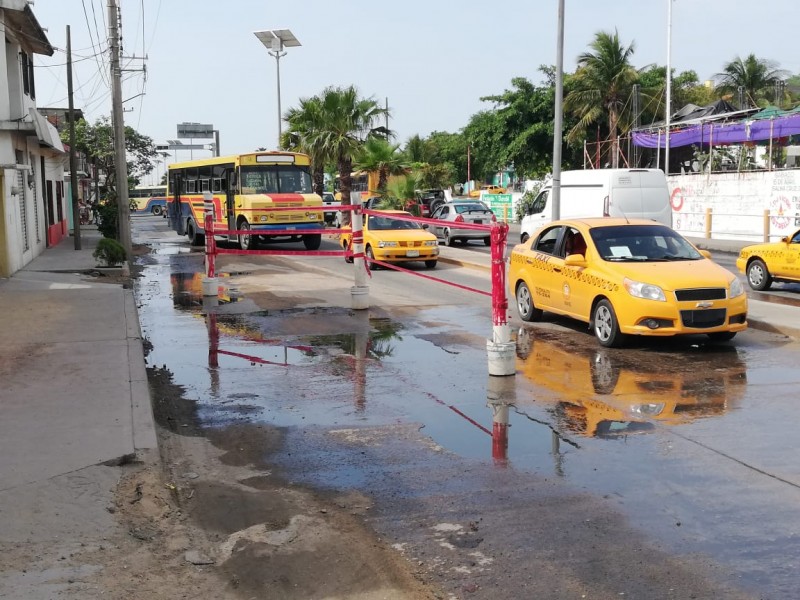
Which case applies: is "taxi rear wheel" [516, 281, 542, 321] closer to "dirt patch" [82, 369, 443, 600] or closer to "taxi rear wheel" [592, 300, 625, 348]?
"taxi rear wheel" [592, 300, 625, 348]

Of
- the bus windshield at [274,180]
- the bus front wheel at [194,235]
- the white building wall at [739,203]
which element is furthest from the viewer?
the bus front wheel at [194,235]

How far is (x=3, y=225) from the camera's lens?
19453 millimetres

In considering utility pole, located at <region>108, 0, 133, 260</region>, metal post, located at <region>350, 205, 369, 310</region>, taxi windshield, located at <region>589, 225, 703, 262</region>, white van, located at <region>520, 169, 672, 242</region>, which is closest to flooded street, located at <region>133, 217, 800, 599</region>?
taxi windshield, located at <region>589, 225, 703, 262</region>

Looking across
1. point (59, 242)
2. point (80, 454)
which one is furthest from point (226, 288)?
point (59, 242)

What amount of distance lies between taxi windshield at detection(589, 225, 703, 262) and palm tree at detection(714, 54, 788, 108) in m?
50.8

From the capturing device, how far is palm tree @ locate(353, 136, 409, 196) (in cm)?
4225

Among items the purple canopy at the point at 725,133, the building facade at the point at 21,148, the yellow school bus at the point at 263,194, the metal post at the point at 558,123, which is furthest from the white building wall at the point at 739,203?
the building facade at the point at 21,148

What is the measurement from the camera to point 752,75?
58.1 m

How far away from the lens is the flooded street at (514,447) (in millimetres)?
4730

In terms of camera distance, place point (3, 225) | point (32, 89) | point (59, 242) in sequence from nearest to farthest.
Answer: point (3, 225) → point (32, 89) → point (59, 242)

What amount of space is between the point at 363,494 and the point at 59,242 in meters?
29.5

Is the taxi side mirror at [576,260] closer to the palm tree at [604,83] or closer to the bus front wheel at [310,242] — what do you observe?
the bus front wheel at [310,242]

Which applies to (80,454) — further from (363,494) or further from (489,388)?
(489,388)

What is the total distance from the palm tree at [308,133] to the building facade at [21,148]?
1391cm
